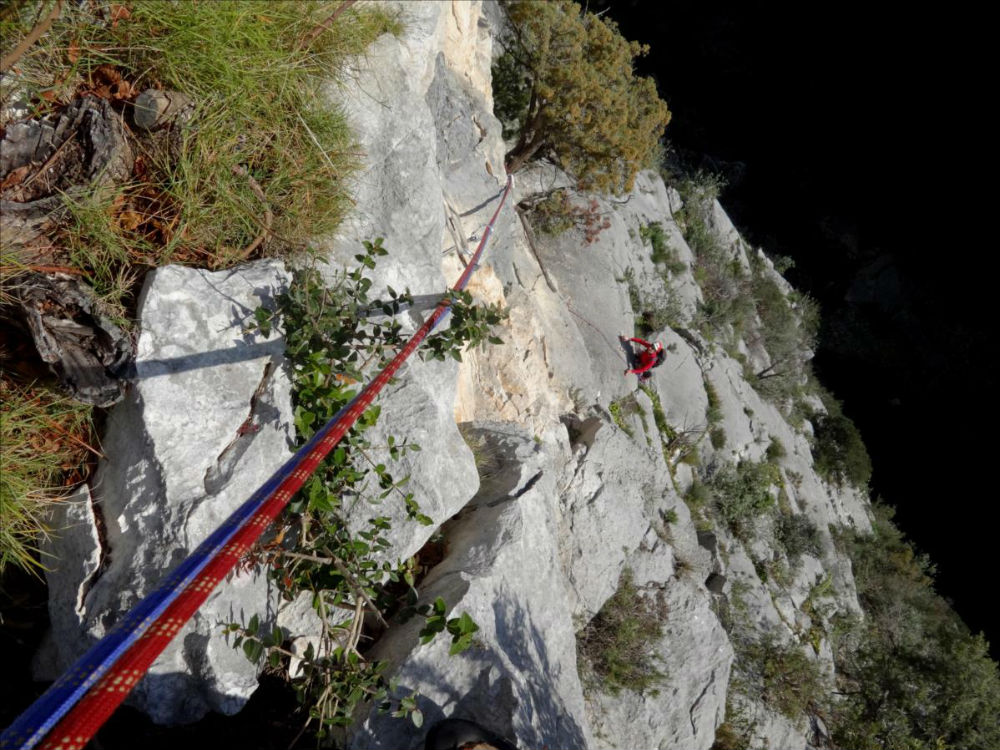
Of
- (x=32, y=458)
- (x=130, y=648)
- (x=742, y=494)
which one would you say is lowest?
(x=742, y=494)

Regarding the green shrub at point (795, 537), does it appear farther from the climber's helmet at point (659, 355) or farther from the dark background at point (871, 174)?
the dark background at point (871, 174)

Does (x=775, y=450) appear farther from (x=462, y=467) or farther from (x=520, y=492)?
(x=462, y=467)

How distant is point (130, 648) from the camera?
126 cm

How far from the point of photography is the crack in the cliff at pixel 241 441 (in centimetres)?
237

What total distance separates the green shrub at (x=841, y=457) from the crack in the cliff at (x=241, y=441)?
11837 mm

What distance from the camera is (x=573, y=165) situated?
6789 mm

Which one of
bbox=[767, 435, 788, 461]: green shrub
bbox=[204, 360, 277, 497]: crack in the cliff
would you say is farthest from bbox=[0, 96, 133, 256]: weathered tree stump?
bbox=[767, 435, 788, 461]: green shrub

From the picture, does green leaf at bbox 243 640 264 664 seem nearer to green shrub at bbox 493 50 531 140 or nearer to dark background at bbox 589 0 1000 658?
green shrub at bbox 493 50 531 140

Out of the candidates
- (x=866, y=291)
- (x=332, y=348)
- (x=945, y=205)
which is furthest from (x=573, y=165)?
(x=945, y=205)

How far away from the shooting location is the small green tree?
253 inches

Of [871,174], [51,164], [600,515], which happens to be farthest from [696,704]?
[871,174]

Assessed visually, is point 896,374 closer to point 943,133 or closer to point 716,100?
point 943,133

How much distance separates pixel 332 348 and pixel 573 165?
4.94 metres

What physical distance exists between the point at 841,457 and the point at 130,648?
1343 centimetres
